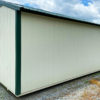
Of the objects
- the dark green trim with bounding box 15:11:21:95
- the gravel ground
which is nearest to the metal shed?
the dark green trim with bounding box 15:11:21:95

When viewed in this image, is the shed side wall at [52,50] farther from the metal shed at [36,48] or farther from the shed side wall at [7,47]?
the shed side wall at [7,47]

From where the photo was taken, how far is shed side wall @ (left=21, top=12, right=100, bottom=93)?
9.28ft

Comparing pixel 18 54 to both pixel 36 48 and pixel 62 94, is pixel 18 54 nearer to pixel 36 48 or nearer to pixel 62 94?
pixel 36 48

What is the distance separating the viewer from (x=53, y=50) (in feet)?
11.5

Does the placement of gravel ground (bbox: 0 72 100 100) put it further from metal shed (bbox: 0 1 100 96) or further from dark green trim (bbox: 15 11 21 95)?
dark green trim (bbox: 15 11 21 95)

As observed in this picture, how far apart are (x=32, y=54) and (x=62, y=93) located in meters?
1.46

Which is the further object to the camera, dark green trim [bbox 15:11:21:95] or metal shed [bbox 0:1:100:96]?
metal shed [bbox 0:1:100:96]

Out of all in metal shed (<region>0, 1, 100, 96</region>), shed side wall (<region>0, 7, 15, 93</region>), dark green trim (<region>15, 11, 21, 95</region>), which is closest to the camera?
dark green trim (<region>15, 11, 21, 95</region>)

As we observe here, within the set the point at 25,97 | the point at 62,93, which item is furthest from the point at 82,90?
the point at 25,97

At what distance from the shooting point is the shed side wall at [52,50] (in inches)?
111

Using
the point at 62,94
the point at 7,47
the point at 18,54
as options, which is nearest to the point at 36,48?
the point at 18,54

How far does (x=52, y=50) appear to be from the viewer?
3459mm

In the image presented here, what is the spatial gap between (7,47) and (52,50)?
1.36 meters

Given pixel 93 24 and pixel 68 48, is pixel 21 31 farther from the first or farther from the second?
pixel 93 24
